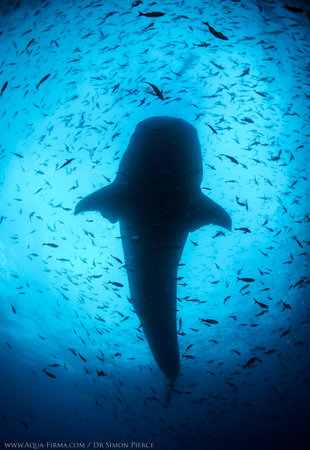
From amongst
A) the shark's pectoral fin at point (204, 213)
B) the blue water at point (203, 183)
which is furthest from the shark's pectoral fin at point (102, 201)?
the blue water at point (203, 183)

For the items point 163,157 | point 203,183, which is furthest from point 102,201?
point 203,183

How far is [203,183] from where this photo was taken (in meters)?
11.9

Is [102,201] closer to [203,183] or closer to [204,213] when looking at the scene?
[204,213]

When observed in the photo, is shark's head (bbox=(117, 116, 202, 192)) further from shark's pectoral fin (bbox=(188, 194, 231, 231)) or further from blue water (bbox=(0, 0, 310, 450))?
blue water (bbox=(0, 0, 310, 450))

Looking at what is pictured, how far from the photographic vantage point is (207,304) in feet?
56.9

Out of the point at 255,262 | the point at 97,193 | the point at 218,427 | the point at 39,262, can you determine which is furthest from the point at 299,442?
the point at 97,193

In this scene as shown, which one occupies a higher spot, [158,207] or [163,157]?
[163,157]

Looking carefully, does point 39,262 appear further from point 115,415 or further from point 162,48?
point 115,415

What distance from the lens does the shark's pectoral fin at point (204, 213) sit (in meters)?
6.00


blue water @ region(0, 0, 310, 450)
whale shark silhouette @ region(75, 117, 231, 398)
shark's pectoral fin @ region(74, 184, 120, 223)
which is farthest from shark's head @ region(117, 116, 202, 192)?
blue water @ region(0, 0, 310, 450)

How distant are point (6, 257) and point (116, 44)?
13714 millimetres

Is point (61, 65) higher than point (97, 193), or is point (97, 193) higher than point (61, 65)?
point (61, 65)

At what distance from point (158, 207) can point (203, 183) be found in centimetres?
649

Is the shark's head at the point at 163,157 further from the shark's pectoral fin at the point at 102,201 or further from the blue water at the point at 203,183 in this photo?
the blue water at the point at 203,183
